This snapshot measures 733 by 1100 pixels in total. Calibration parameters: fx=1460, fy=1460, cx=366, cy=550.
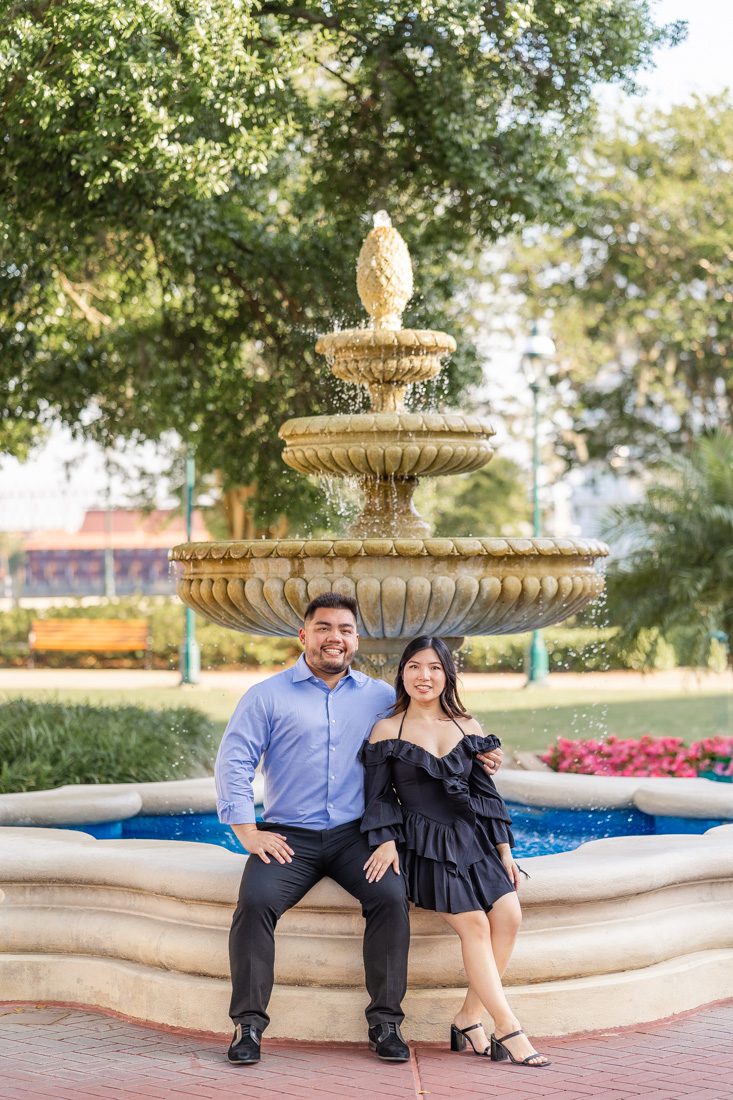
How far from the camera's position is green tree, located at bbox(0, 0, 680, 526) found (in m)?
10.8

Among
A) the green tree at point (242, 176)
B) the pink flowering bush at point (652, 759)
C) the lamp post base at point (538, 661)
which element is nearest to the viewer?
the pink flowering bush at point (652, 759)

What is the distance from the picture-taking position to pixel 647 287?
26703 mm

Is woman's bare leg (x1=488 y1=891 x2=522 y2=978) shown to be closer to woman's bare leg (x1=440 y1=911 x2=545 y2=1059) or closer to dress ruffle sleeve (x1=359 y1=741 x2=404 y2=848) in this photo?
woman's bare leg (x1=440 y1=911 x2=545 y2=1059)

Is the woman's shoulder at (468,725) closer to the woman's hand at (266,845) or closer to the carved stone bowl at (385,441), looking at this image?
the woman's hand at (266,845)

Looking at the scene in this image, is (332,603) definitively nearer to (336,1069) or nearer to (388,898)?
(388,898)

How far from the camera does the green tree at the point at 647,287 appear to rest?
25656mm

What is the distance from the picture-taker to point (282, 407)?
15141 millimetres

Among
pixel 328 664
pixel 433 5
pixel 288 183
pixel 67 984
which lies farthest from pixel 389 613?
pixel 288 183

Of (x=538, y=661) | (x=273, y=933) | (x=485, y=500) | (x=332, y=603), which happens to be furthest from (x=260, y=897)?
(x=485, y=500)

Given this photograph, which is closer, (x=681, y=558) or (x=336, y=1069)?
(x=336, y=1069)

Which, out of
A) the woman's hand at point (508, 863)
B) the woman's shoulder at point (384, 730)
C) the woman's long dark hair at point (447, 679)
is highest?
the woman's long dark hair at point (447, 679)

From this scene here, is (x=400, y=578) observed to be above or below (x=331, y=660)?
above

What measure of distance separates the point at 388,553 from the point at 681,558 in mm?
9655

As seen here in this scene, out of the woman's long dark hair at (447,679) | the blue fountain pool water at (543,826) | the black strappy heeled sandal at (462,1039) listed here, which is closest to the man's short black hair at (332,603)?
the woman's long dark hair at (447,679)
